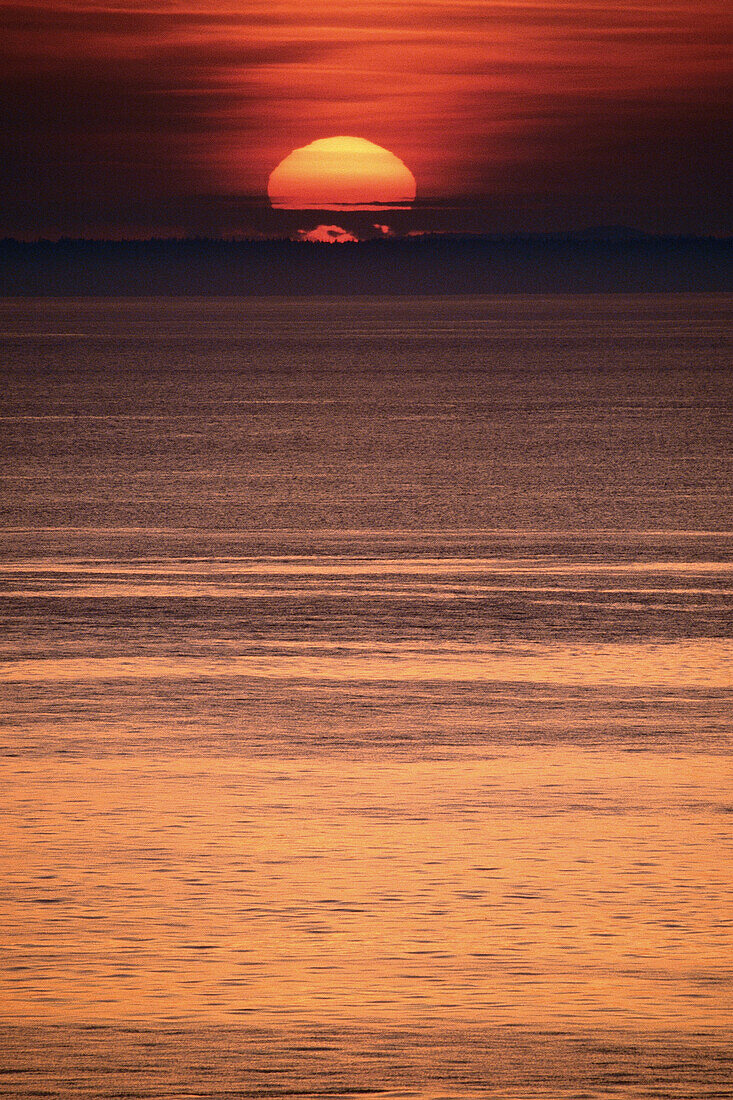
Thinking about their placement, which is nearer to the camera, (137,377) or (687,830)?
(687,830)

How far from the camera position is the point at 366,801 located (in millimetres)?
11328

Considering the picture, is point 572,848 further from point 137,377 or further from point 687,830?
point 137,377

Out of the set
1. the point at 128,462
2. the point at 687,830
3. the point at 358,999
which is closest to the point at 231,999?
the point at 358,999

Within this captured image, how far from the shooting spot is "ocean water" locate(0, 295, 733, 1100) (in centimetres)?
773

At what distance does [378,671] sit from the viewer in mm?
15430

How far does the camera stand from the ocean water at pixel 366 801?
7.73 metres

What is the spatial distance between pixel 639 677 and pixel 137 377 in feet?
283

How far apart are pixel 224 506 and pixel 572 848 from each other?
20.0 meters

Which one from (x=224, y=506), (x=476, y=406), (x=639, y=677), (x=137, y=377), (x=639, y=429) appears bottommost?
(x=639, y=677)

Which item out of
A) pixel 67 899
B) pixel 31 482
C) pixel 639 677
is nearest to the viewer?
pixel 67 899

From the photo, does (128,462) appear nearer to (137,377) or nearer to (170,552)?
(170,552)

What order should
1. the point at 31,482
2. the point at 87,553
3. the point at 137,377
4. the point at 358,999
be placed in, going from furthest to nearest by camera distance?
the point at 137,377 < the point at 31,482 < the point at 87,553 < the point at 358,999

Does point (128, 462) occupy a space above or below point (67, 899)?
above

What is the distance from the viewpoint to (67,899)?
31.1ft
